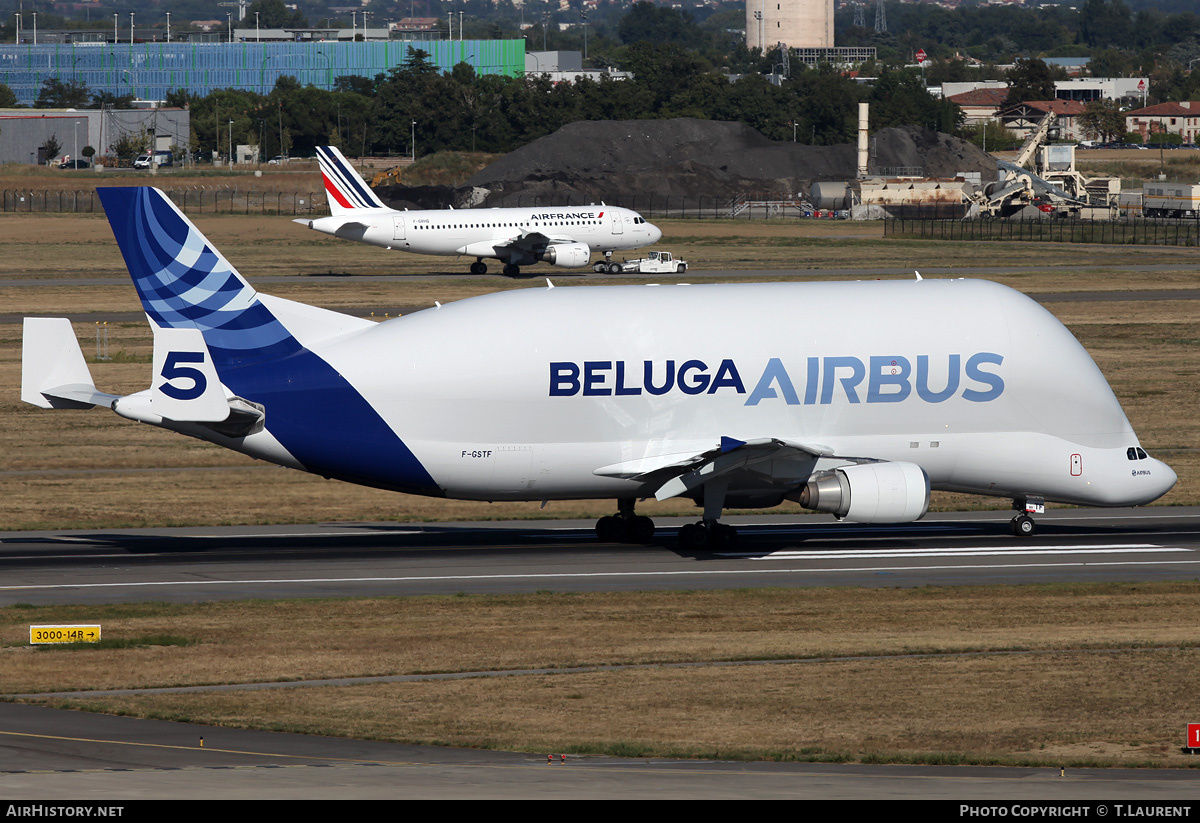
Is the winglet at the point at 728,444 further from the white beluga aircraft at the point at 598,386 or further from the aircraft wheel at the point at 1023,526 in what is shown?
the aircraft wheel at the point at 1023,526

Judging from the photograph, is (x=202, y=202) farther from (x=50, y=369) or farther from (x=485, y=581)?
(x=485, y=581)

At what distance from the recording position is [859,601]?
2995 centimetres

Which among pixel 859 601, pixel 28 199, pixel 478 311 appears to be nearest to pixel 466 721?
pixel 859 601

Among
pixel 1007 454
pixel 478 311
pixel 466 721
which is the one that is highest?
pixel 478 311

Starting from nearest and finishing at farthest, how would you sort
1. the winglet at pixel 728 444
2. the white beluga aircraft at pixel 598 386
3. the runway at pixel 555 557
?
the runway at pixel 555 557
the winglet at pixel 728 444
the white beluga aircraft at pixel 598 386

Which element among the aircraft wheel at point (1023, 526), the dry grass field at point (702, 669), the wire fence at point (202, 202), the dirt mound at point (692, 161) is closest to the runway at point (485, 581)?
the aircraft wheel at point (1023, 526)

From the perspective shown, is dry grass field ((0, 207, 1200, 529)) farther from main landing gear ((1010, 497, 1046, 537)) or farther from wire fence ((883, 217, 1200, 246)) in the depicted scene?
wire fence ((883, 217, 1200, 246))

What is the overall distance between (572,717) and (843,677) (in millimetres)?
4773

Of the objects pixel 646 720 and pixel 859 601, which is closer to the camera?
pixel 646 720

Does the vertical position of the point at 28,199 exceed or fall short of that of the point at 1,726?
it exceeds it

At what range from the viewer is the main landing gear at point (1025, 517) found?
36.5m

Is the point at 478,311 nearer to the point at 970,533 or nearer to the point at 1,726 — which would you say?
the point at 970,533

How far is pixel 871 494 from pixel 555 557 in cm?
707

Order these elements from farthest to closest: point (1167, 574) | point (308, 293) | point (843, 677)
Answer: point (308, 293) → point (1167, 574) → point (843, 677)
